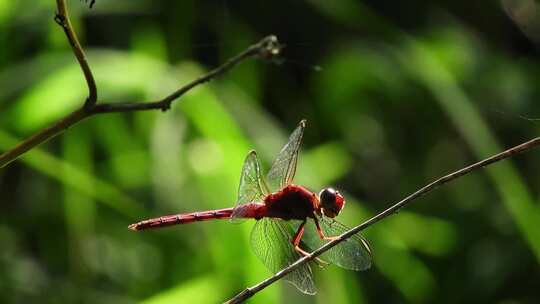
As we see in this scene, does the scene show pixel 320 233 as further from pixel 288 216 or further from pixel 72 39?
pixel 72 39

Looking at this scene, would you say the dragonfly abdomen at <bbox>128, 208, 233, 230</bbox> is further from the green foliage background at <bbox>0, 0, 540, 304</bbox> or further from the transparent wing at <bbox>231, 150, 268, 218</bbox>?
the green foliage background at <bbox>0, 0, 540, 304</bbox>

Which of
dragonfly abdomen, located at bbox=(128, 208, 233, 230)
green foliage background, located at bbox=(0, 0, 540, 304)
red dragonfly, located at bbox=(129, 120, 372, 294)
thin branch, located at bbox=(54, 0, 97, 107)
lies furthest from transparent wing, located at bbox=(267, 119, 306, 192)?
thin branch, located at bbox=(54, 0, 97, 107)

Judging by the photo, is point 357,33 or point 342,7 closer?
point 342,7

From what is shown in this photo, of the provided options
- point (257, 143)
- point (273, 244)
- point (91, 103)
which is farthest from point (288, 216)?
point (257, 143)

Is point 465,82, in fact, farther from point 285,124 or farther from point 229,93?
point 229,93

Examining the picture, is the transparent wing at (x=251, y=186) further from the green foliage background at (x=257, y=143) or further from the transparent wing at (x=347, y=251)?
the green foliage background at (x=257, y=143)

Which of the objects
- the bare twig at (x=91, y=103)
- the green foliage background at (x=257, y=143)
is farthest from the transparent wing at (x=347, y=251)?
the bare twig at (x=91, y=103)

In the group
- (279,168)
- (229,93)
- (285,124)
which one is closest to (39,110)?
(229,93)

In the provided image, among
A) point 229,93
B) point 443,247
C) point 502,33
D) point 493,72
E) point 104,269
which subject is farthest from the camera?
point 502,33
